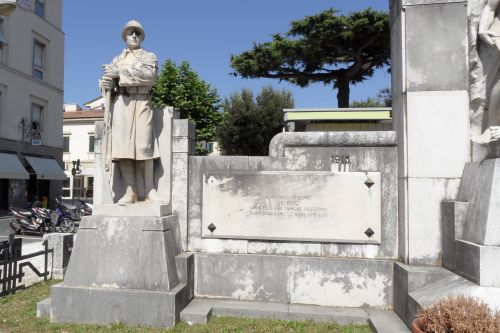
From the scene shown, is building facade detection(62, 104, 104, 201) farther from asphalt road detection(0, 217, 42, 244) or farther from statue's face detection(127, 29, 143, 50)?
statue's face detection(127, 29, 143, 50)

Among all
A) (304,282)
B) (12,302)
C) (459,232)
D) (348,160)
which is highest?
(348,160)

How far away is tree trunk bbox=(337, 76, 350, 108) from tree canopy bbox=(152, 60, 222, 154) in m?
7.96

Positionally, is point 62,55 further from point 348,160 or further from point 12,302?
point 348,160

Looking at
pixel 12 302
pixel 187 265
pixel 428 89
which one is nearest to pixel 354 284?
pixel 187 265

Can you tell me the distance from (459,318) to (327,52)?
20015mm

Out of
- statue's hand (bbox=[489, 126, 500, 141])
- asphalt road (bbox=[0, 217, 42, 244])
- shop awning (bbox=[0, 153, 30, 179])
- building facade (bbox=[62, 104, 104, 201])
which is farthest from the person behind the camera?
building facade (bbox=[62, 104, 104, 201])

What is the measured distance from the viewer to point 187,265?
509 cm

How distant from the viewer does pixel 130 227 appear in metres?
4.83

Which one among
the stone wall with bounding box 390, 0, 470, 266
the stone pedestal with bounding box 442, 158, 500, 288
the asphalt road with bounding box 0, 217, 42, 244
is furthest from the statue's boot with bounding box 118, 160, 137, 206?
the asphalt road with bounding box 0, 217, 42, 244

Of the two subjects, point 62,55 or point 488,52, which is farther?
point 62,55

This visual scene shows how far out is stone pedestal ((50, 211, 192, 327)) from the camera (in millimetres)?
4582

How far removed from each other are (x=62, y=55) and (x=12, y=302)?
77.0ft

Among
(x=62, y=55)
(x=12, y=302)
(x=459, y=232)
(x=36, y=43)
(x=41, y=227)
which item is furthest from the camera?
(x=62, y=55)

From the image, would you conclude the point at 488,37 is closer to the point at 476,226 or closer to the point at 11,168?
the point at 476,226
